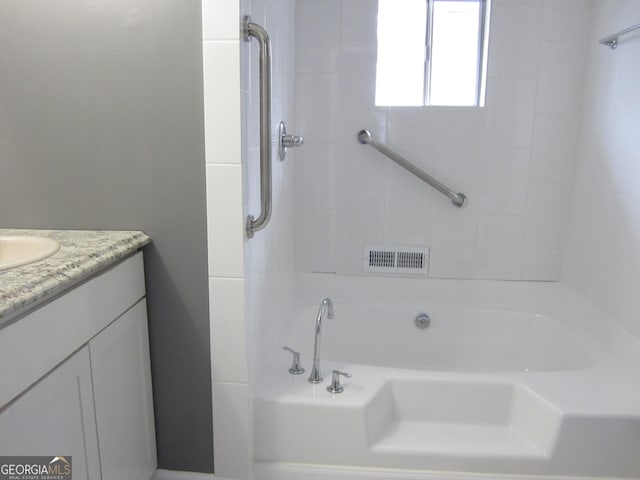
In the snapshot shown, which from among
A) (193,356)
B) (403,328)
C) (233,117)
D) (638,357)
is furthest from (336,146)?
(638,357)

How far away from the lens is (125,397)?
128cm

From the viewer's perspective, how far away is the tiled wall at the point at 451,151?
222cm

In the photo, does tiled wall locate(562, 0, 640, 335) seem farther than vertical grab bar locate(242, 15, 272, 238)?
Yes

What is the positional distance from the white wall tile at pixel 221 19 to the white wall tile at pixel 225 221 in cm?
33

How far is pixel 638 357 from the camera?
1.73m

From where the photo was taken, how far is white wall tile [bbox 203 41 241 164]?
1.24 metres

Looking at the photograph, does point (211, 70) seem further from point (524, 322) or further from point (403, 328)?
point (524, 322)

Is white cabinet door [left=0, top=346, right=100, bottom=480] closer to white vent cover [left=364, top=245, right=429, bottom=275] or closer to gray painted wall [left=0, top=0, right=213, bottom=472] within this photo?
gray painted wall [left=0, top=0, right=213, bottom=472]

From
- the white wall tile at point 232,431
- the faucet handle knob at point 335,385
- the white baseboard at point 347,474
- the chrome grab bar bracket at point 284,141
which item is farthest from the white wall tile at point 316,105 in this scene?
the white baseboard at point 347,474

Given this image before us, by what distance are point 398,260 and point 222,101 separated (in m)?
1.42

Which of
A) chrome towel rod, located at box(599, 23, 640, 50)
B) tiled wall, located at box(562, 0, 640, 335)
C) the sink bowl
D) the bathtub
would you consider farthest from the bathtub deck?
chrome towel rod, located at box(599, 23, 640, 50)

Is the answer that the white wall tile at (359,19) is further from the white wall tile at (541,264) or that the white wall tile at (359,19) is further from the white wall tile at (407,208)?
the white wall tile at (541,264)

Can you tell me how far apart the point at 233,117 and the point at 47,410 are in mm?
790

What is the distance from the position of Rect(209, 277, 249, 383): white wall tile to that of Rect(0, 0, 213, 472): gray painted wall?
0.11ft
